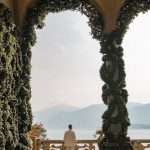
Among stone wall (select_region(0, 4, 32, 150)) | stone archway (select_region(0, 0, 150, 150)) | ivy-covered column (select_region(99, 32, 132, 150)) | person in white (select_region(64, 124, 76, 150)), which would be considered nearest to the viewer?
stone wall (select_region(0, 4, 32, 150))

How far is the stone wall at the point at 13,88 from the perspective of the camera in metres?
11.0

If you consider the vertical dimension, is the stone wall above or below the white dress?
above

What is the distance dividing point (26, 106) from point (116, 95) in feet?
7.49

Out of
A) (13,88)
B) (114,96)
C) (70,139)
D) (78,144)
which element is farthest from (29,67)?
(78,144)

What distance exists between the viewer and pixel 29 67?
503 inches

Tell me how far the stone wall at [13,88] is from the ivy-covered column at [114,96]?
6.40 ft

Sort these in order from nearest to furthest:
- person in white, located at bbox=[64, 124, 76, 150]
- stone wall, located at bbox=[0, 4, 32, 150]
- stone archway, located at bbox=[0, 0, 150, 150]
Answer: stone wall, located at bbox=[0, 4, 32, 150] < stone archway, located at bbox=[0, 0, 150, 150] < person in white, located at bbox=[64, 124, 76, 150]

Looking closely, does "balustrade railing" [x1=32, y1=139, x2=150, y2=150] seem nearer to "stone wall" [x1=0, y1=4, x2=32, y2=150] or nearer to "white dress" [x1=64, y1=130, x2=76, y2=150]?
"white dress" [x1=64, y1=130, x2=76, y2=150]

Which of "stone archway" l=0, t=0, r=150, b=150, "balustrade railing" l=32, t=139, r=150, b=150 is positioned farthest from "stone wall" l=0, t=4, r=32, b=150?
"balustrade railing" l=32, t=139, r=150, b=150

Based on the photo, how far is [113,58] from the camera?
1246 centimetres

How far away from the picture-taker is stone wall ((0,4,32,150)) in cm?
1100

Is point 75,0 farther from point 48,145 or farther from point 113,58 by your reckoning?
point 48,145

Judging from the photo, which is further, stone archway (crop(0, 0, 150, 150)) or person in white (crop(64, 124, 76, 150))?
person in white (crop(64, 124, 76, 150))

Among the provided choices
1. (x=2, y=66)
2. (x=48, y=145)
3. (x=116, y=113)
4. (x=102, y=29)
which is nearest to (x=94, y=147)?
(x=48, y=145)
